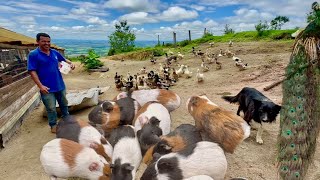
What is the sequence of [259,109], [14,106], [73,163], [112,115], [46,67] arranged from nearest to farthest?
[73,163] → [259,109] → [46,67] → [112,115] → [14,106]

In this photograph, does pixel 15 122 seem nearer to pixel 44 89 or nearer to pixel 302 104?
pixel 44 89

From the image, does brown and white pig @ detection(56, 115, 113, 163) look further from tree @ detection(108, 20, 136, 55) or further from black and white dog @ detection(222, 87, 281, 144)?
tree @ detection(108, 20, 136, 55)

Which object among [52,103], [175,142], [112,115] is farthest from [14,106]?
[175,142]

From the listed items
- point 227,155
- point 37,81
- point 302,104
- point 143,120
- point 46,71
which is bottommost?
point 227,155

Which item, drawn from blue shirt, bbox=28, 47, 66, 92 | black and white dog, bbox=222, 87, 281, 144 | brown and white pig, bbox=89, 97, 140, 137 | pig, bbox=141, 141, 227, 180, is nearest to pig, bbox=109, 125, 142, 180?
pig, bbox=141, 141, 227, 180

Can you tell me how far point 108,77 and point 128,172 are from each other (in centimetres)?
1513

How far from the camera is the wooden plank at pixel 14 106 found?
22.8ft

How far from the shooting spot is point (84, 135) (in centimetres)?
532

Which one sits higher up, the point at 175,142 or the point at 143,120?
the point at 143,120

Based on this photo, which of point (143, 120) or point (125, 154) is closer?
point (125, 154)

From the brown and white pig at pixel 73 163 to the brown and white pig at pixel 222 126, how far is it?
1926 mm

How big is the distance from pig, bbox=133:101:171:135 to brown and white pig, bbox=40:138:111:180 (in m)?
1.50

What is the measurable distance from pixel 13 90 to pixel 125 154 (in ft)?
17.6

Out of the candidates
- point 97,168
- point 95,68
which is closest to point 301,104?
point 97,168
